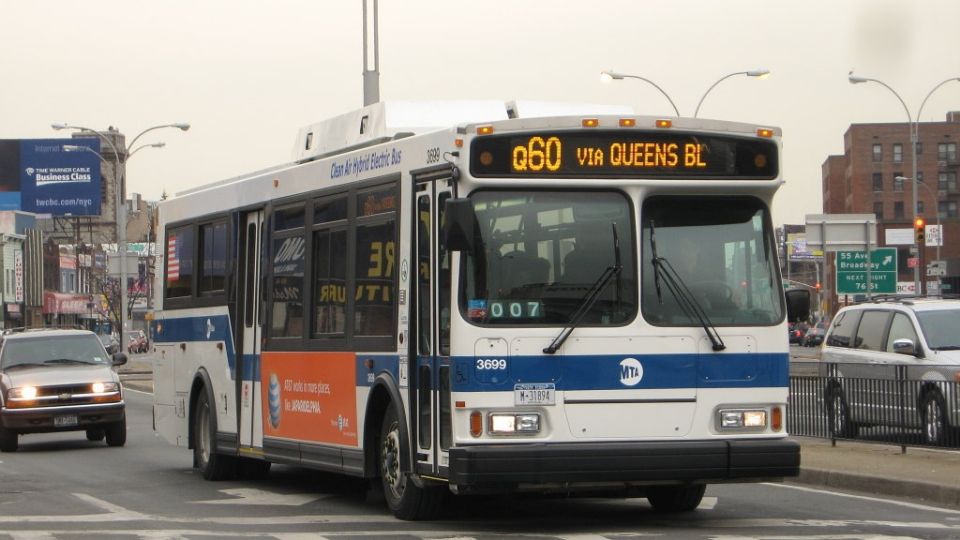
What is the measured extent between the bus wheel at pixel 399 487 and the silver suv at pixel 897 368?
8.03m

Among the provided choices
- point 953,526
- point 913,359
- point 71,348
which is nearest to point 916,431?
point 913,359

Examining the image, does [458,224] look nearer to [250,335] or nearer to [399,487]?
[399,487]

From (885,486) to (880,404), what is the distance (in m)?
4.07

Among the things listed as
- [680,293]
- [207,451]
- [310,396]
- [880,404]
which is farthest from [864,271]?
[680,293]

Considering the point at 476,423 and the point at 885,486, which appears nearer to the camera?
the point at 476,423

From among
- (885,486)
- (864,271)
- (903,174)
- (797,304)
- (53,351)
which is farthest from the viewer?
(903,174)

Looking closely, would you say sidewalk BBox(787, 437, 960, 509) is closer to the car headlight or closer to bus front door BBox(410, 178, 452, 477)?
bus front door BBox(410, 178, 452, 477)

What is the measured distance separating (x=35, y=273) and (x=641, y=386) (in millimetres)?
111385

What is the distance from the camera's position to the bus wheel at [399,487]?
497 inches

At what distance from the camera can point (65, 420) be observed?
23.7 metres

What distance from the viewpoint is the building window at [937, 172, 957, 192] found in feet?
470

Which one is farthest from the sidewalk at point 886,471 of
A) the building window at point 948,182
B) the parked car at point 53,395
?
the building window at point 948,182

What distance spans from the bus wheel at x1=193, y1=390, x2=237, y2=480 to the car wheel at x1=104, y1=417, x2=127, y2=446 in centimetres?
589

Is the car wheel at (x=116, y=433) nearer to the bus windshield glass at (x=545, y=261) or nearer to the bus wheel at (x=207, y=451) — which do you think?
the bus wheel at (x=207, y=451)
